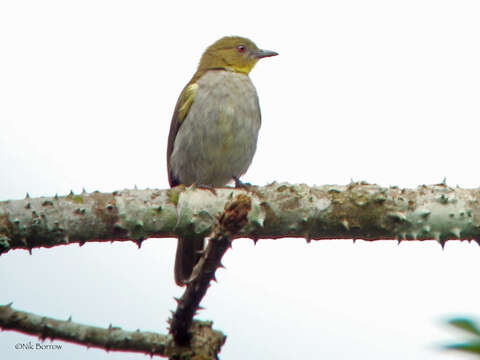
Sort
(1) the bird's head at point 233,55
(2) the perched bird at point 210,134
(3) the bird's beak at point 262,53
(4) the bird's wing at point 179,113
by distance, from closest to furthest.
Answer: (2) the perched bird at point 210,134 → (4) the bird's wing at point 179,113 → (1) the bird's head at point 233,55 → (3) the bird's beak at point 262,53

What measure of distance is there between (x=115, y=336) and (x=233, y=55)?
477 centimetres

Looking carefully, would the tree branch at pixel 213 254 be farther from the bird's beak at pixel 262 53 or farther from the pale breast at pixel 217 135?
the bird's beak at pixel 262 53

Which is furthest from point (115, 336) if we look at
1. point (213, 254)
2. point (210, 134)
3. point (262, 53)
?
point (262, 53)

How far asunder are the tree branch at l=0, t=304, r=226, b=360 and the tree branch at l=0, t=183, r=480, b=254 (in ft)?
1.58

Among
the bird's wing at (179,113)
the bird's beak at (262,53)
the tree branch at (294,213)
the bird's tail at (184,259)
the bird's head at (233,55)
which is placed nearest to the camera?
the tree branch at (294,213)

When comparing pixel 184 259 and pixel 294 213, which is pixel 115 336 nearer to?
pixel 294 213

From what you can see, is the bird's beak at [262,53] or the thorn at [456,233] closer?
the thorn at [456,233]

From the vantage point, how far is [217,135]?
18.8 feet

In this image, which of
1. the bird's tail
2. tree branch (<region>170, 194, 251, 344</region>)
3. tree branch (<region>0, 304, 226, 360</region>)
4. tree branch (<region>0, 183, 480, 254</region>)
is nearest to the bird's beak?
the bird's tail

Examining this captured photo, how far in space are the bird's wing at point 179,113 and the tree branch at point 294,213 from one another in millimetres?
2811

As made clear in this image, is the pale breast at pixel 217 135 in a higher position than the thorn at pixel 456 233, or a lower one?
higher

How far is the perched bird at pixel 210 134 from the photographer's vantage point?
Answer: 5.75 meters

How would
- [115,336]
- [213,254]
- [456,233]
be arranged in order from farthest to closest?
[456,233]
[115,336]
[213,254]

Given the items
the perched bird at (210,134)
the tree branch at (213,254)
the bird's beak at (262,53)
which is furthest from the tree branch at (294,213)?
the bird's beak at (262,53)
